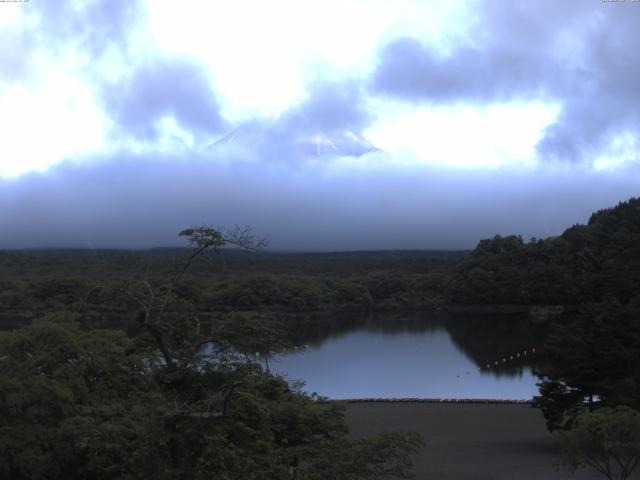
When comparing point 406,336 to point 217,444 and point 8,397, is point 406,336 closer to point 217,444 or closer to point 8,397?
point 8,397

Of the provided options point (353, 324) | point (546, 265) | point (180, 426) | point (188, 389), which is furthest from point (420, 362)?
point (180, 426)

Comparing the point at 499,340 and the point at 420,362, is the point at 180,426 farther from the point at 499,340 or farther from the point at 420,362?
the point at 499,340

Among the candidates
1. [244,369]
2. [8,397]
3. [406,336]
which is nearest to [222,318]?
[244,369]

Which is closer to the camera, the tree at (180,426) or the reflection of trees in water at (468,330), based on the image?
the tree at (180,426)

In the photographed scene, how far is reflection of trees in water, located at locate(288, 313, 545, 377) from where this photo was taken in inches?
1544

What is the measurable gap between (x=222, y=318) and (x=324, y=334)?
47.0 m

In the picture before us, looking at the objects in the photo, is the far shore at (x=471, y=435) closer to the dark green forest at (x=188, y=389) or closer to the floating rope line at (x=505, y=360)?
the dark green forest at (x=188, y=389)

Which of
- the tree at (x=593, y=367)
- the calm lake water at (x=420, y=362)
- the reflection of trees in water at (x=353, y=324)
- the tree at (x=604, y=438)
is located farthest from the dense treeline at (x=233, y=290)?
the tree at (x=604, y=438)

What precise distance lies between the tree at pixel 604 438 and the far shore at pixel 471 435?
2455 mm

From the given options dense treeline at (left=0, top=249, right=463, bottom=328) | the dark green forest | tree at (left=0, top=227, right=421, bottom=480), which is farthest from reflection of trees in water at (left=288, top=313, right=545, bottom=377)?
tree at (left=0, top=227, right=421, bottom=480)

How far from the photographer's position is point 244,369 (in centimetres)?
611

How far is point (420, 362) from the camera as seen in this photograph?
39.5m

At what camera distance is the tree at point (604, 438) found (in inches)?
444

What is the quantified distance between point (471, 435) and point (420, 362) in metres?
20.8
